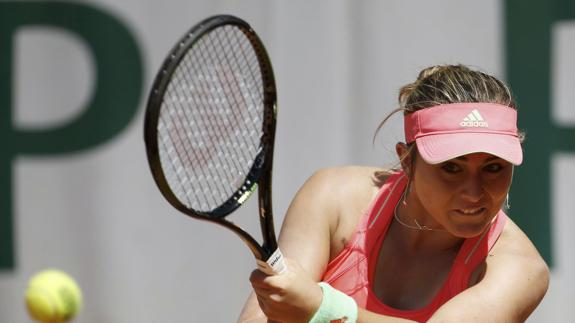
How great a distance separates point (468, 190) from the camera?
8.09ft

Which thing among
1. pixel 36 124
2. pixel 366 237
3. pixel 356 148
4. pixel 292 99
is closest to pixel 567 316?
pixel 356 148

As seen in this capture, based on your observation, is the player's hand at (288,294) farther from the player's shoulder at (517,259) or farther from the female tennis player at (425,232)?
the player's shoulder at (517,259)

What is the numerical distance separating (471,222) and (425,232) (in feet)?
0.94

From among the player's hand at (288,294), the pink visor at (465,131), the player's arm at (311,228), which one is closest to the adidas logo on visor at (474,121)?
the pink visor at (465,131)

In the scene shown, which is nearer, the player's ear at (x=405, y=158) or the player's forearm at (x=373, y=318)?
the player's forearm at (x=373, y=318)

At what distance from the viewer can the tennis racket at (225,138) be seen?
227cm

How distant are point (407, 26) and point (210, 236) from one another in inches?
45.7

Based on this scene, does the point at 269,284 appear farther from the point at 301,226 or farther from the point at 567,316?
the point at 567,316

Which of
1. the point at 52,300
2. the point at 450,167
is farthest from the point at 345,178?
the point at 52,300

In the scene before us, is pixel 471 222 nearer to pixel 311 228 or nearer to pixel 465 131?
pixel 465 131

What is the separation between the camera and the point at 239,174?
96.0 inches

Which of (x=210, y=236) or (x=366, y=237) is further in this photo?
(x=210, y=236)

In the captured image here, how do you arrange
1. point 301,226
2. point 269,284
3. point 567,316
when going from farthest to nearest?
point 567,316 < point 301,226 < point 269,284

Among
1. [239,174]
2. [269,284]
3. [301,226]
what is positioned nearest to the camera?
[269,284]
